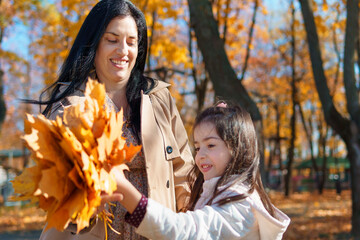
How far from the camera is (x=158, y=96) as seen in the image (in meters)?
2.76

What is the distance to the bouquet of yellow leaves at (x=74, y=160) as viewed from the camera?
1425mm

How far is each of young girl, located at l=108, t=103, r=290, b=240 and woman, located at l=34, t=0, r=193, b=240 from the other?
0.25 metres

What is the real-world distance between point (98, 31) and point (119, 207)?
38.9 inches

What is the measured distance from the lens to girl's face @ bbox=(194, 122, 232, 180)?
216cm

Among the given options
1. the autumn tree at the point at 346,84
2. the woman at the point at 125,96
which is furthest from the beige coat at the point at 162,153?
the autumn tree at the point at 346,84

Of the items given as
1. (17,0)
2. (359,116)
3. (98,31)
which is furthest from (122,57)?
(17,0)

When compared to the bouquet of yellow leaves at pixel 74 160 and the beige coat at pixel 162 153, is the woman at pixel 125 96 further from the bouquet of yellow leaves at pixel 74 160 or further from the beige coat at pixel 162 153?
the bouquet of yellow leaves at pixel 74 160

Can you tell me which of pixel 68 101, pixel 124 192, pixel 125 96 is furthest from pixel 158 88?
pixel 124 192

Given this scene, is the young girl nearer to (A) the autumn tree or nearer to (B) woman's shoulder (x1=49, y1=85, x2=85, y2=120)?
(B) woman's shoulder (x1=49, y1=85, x2=85, y2=120)

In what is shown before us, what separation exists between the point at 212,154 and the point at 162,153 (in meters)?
0.45

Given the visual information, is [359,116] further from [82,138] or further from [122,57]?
[82,138]

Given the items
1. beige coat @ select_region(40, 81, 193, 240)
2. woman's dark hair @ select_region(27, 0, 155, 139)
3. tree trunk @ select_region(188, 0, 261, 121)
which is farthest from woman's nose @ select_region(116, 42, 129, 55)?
tree trunk @ select_region(188, 0, 261, 121)

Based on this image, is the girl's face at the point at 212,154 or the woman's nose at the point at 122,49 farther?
the woman's nose at the point at 122,49

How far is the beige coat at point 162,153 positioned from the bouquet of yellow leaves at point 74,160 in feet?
2.50
